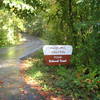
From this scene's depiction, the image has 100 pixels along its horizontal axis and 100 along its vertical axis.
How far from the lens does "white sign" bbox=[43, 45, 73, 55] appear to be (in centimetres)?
877

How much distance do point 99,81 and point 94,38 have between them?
1522mm

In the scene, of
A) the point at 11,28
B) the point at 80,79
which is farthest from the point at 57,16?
the point at 11,28

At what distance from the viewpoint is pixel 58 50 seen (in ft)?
28.9

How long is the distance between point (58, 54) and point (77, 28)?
2.27m

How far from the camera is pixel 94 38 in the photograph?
263 inches

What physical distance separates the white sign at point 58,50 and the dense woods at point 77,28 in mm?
393

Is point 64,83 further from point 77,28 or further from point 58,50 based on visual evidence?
point 58,50

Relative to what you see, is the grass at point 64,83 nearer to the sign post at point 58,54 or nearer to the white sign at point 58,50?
the sign post at point 58,54

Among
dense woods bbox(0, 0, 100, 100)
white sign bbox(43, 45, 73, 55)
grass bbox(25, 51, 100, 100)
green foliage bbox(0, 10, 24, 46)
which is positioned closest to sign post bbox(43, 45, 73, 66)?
white sign bbox(43, 45, 73, 55)

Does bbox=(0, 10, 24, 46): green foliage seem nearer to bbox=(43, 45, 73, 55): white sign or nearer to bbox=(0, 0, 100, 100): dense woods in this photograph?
bbox=(0, 0, 100, 100): dense woods

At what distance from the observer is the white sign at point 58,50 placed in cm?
877

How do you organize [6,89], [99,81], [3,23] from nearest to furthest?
[99,81] < [6,89] < [3,23]

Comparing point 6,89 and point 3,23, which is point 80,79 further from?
point 3,23

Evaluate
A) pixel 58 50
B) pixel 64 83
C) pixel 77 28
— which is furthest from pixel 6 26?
pixel 64 83
